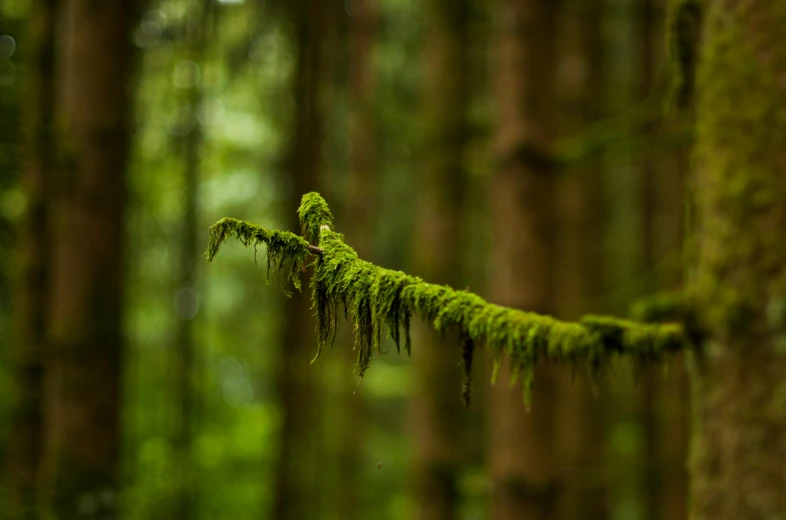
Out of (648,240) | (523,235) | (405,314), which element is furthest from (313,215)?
(648,240)

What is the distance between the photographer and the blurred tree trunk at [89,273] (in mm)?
5711

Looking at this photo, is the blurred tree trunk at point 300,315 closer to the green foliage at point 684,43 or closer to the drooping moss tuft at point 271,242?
the green foliage at point 684,43

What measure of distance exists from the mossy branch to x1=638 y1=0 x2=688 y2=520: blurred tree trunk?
18.9 ft

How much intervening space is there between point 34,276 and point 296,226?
330 cm

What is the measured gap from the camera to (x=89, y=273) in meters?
5.84

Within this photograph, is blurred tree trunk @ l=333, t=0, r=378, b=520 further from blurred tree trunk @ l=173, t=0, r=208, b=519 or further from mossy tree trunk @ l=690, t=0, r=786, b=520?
mossy tree trunk @ l=690, t=0, r=786, b=520

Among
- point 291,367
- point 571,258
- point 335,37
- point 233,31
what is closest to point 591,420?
point 571,258

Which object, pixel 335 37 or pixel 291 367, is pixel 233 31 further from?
pixel 291 367

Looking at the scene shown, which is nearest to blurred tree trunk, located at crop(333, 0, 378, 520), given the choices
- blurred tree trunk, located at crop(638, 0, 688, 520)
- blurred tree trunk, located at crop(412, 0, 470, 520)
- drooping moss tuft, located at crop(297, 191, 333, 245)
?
blurred tree trunk, located at crop(412, 0, 470, 520)

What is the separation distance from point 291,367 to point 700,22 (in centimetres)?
695

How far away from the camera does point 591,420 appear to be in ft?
35.7

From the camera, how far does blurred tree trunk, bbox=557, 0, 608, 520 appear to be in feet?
31.3

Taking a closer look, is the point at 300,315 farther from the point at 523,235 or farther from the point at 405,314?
the point at 405,314

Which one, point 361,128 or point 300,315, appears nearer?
point 361,128
